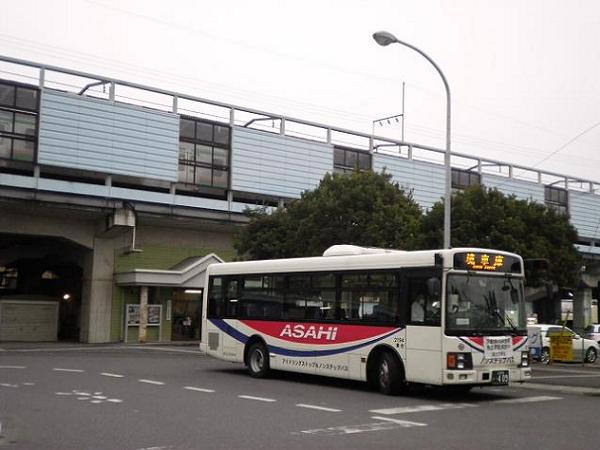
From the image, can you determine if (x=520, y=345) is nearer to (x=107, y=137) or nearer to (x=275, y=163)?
(x=107, y=137)

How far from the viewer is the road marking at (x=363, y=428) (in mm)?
9877

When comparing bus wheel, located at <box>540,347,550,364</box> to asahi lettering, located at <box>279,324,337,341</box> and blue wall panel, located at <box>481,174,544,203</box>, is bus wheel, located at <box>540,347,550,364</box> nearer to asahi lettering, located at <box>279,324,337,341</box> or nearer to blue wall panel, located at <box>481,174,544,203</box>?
asahi lettering, located at <box>279,324,337,341</box>

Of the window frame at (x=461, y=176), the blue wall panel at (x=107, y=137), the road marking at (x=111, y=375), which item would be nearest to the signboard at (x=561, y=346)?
the road marking at (x=111, y=375)

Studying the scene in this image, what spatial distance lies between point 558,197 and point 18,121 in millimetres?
40972

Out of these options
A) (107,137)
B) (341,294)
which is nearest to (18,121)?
(107,137)

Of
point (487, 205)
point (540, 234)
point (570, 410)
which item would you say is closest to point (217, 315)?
point (570, 410)

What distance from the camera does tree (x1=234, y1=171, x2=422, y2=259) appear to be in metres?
30.8

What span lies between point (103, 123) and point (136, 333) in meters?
10.8

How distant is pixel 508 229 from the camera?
31.2m

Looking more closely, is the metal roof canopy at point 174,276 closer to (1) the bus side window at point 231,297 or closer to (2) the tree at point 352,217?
(2) the tree at point 352,217

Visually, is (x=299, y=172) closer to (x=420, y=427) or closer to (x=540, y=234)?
(x=540, y=234)

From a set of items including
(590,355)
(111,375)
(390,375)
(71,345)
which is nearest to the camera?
(390,375)

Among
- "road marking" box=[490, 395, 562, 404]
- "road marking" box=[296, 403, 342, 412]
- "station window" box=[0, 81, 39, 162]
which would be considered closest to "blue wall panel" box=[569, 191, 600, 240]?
"station window" box=[0, 81, 39, 162]

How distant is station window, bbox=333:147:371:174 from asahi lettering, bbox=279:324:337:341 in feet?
93.8
